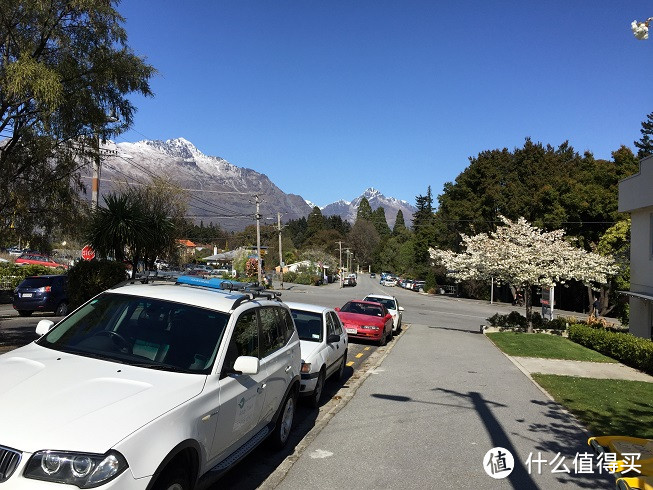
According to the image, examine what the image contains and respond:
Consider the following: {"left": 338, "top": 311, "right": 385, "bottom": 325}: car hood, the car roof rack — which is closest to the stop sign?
{"left": 338, "top": 311, "right": 385, "bottom": 325}: car hood

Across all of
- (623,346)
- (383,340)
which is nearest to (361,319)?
(383,340)

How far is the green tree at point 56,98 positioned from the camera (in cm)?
878

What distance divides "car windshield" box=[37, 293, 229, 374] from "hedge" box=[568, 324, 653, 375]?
39.7 ft

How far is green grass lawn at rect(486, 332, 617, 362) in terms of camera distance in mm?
15155

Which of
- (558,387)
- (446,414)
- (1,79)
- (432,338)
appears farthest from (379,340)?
(1,79)

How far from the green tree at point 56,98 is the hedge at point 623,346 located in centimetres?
1304

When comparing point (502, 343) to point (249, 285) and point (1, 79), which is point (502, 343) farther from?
point (1, 79)

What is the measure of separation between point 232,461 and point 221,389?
71 centimetres

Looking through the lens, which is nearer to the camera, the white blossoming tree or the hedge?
the hedge

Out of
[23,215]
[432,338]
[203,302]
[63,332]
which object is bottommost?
[432,338]

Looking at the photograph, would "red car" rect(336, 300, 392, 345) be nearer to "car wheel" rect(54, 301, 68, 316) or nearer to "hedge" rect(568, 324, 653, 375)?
"hedge" rect(568, 324, 653, 375)

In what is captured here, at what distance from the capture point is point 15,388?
347 centimetres

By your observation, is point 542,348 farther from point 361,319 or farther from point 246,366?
point 246,366

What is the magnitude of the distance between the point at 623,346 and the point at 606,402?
653 centimetres
